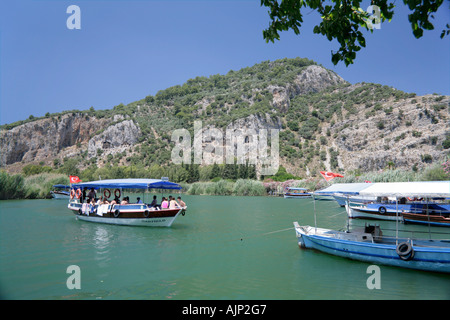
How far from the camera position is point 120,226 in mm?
24125

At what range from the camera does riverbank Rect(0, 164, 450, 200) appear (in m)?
45.6

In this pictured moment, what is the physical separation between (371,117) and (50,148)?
137 metres

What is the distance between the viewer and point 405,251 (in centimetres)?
1225

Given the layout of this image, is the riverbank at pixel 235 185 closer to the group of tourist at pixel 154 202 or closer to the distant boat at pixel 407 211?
the distant boat at pixel 407 211

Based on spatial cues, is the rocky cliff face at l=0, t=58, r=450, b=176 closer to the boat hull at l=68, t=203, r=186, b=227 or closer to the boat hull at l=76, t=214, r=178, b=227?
the boat hull at l=76, t=214, r=178, b=227

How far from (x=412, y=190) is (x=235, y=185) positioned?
207 ft

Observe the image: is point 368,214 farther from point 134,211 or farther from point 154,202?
point 134,211

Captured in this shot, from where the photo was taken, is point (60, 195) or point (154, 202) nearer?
point (154, 202)

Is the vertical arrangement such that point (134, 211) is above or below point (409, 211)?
above

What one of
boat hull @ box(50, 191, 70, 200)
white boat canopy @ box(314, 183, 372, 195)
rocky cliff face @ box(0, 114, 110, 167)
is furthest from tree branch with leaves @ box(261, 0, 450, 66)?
rocky cliff face @ box(0, 114, 110, 167)
